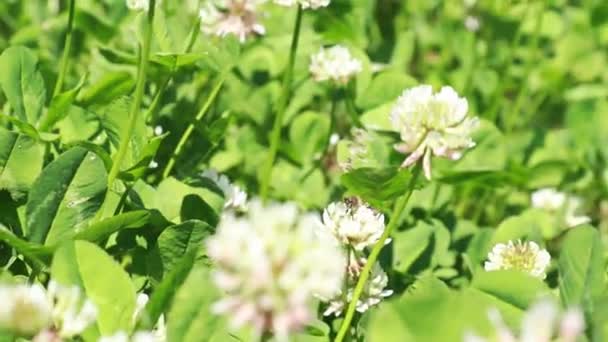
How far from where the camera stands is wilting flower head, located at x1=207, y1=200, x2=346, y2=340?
0.74m

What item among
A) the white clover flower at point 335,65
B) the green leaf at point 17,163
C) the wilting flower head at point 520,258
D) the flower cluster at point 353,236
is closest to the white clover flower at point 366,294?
the flower cluster at point 353,236

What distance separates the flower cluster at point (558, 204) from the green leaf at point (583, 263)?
879mm

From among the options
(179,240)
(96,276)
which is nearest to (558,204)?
(179,240)

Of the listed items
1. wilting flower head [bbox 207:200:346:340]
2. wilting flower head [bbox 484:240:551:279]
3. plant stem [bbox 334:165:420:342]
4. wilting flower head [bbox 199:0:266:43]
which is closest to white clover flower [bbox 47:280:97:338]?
wilting flower head [bbox 207:200:346:340]

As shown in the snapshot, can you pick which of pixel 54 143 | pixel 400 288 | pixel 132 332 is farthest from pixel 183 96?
pixel 132 332

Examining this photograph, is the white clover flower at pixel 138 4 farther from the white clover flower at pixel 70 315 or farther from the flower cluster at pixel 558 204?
the flower cluster at pixel 558 204

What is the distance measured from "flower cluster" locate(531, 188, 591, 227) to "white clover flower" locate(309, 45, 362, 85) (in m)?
0.42

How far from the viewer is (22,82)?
4.72 ft

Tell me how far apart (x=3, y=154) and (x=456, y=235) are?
74cm

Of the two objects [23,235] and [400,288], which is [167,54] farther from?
[400,288]

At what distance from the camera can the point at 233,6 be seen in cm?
165

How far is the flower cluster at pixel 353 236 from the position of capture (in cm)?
126

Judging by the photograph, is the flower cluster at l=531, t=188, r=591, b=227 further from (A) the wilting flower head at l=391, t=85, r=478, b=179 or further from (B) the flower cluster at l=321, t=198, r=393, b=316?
(A) the wilting flower head at l=391, t=85, r=478, b=179

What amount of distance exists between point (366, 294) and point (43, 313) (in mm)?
526
